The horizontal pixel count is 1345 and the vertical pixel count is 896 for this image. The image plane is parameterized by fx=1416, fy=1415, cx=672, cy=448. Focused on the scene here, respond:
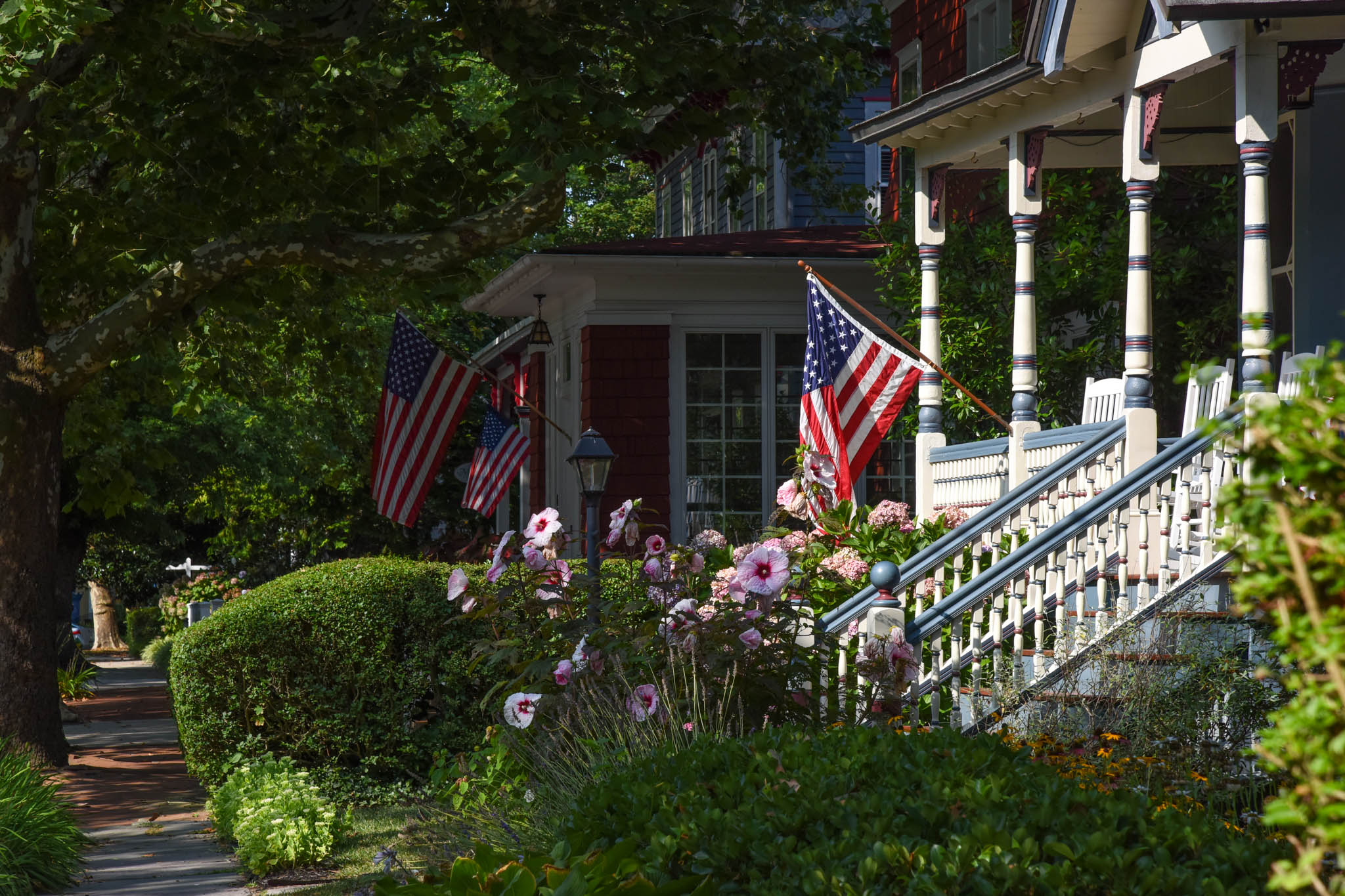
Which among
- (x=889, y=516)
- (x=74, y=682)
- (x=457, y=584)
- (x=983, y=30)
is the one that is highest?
(x=983, y=30)

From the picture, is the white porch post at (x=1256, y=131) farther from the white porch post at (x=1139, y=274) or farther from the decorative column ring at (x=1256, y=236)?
the white porch post at (x=1139, y=274)

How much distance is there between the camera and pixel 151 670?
26.5 meters

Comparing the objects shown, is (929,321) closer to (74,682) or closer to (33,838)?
(33,838)

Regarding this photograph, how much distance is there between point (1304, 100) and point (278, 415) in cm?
1477

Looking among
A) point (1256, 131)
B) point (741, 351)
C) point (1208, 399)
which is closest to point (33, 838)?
point (1208, 399)

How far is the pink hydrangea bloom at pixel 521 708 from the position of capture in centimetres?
710

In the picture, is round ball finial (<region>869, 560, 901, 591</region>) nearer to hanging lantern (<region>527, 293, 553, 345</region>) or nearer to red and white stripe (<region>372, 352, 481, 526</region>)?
red and white stripe (<region>372, 352, 481, 526</region>)

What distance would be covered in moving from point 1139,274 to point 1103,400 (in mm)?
1439

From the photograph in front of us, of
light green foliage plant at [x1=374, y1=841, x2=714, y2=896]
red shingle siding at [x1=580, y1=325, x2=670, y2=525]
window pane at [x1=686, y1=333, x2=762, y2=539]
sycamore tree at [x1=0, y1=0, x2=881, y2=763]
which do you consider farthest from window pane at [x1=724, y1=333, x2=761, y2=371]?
light green foliage plant at [x1=374, y1=841, x2=714, y2=896]

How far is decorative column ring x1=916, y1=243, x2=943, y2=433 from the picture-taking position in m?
11.3

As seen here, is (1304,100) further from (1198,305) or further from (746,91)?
(746,91)

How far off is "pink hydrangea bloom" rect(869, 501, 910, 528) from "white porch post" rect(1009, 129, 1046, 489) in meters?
0.83

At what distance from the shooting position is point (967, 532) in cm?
825

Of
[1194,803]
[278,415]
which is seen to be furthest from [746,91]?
[278,415]
